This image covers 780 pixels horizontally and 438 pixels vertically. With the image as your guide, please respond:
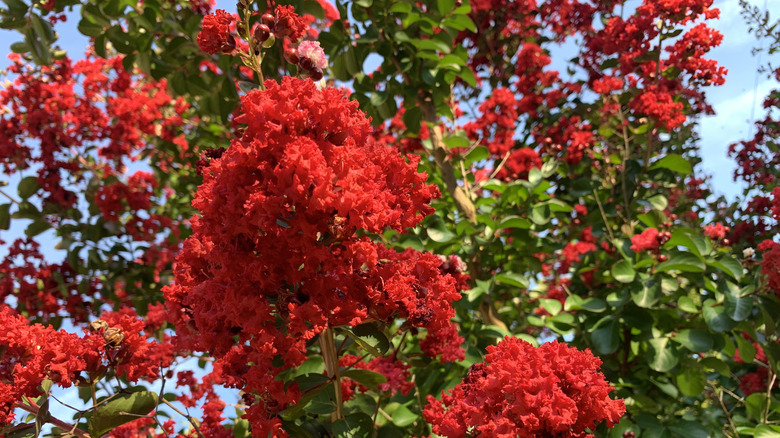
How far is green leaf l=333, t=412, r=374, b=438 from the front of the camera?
1266 mm

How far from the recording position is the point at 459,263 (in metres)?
1.88

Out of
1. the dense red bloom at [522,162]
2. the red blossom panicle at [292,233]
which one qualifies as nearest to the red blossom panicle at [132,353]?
the red blossom panicle at [292,233]

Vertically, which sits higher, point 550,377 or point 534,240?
point 534,240

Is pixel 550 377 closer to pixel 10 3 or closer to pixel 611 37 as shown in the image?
pixel 611 37

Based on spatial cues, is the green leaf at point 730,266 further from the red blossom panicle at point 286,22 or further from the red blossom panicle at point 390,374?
the red blossom panicle at point 286,22


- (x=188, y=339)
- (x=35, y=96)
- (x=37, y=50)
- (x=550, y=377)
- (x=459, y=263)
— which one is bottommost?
(x=550, y=377)

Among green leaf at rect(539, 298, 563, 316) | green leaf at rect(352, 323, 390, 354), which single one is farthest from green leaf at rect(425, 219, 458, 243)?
green leaf at rect(352, 323, 390, 354)

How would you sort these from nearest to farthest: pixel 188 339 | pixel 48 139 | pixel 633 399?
pixel 188 339 → pixel 633 399 → pixel 48 139

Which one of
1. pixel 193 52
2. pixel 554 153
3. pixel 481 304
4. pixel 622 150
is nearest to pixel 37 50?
pixel 193 52

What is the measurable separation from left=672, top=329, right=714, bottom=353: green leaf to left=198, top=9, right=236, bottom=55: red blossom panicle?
1850mm

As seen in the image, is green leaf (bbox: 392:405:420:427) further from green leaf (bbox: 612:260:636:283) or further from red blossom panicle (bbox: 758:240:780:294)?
red blossom panicle (bbox: 758:240:780:294)

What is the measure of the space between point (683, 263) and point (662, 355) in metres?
0.36

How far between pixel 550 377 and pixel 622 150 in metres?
2.19

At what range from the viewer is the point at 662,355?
6.80 feet
